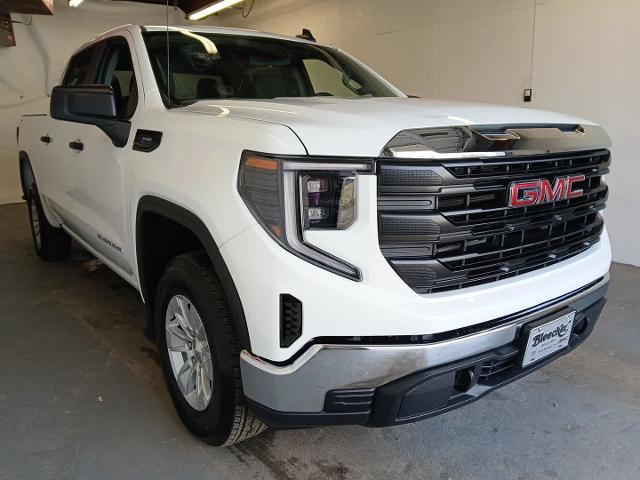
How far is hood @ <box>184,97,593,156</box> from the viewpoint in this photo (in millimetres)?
1540

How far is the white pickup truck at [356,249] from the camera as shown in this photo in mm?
1534

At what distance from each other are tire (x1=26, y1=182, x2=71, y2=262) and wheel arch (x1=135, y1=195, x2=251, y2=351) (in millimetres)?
2598

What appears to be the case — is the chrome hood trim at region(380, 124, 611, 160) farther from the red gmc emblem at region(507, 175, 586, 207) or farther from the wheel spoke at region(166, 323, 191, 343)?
the wheel spoke at region(166, 323, 191, 343)

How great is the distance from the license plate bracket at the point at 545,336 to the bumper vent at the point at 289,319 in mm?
787

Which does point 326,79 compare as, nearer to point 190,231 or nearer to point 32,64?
point 190,231

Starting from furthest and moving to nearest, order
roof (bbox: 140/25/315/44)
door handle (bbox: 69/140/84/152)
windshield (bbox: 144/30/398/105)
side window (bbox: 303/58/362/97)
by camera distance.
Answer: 1. side window (bbox: 303/58/362/97)
2. door handle (bbox: 69/140/84/152)
3. roof (bbox: 140/25/315/44)
4. windshield (bbox: 144/30/398/105)

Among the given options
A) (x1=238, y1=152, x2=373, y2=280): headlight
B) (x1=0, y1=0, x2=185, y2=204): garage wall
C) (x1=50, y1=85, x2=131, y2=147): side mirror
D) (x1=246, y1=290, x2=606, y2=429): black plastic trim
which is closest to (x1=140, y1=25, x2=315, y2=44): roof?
(x1=50, y1=85, x2=131, y2=147): side mirror

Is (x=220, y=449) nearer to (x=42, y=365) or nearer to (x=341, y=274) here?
(x=341, y=274)

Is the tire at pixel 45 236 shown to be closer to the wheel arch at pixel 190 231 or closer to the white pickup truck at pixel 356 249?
the wheel arch at pixel 190 231

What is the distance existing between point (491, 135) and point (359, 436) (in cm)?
140

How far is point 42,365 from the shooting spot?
2.92m

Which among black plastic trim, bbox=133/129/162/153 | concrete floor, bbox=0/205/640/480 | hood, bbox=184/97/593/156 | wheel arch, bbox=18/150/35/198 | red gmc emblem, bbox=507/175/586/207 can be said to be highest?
hood, bbox=184/97/593/156

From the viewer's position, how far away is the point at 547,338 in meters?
1.86

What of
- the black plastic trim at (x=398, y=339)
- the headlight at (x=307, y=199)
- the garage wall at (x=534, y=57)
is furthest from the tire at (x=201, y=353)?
the garage wall at (x=534, y=57)
